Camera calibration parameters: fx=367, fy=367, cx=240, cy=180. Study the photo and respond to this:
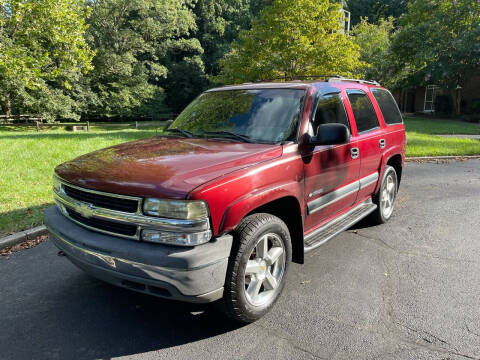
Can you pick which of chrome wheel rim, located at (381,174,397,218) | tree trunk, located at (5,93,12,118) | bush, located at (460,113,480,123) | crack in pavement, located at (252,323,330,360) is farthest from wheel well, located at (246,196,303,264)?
tree trunk, located at (5,93,12,118)

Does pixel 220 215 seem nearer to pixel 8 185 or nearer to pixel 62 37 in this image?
pixel 8 185

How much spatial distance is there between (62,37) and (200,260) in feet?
56.4

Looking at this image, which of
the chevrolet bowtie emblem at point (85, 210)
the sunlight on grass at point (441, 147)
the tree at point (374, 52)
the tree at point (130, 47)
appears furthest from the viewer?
the tree at point (130, 47)

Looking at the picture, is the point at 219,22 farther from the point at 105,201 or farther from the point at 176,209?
the point at 176,209

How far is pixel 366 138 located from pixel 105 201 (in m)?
3.14

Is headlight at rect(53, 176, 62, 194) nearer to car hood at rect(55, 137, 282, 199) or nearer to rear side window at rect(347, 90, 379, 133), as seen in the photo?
car hood at rect(55, 137, 282, 199)

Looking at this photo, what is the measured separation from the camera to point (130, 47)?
3484 centimetres

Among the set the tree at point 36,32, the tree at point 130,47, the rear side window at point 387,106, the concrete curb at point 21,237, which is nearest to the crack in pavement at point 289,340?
the concrete curb at point 21,237

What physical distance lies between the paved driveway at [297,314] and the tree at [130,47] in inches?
1278

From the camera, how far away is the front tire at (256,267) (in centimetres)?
270

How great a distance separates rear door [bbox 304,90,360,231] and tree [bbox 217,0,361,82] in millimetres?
9941

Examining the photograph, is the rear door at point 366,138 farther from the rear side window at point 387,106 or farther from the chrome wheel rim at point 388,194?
the chrome wheel rim at point 388,194

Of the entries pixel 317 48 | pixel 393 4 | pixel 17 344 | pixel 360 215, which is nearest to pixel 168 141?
pixel 17 344

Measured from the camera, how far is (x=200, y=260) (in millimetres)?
2424
